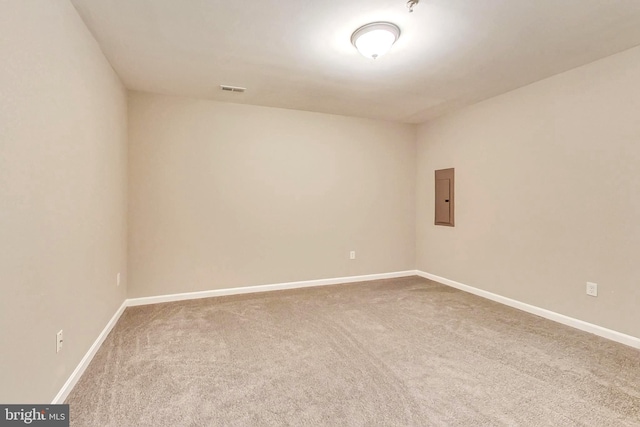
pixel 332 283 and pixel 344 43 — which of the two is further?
pixel 332 283

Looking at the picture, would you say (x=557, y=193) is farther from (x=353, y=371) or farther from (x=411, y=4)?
(x=353, y=371)

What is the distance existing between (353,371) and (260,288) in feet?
7.21

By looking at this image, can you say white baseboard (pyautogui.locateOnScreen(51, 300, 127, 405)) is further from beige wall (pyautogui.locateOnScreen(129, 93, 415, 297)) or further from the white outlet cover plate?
beige wall (pyautogui.locateOnScreen(129, 93, 415, 297))

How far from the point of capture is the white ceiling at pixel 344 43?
2.00 m

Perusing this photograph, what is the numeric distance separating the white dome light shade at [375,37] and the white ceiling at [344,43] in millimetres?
52

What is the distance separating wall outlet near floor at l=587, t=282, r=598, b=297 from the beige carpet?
38 cm

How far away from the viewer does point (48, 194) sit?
1.66 metres

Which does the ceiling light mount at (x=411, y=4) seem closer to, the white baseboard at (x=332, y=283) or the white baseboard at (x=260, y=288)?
the white baseboard at (x=332, y=283)

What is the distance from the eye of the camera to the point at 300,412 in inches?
67.0

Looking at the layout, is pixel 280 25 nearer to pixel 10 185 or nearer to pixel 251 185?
pixel 10 185

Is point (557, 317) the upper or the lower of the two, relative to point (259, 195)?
lower

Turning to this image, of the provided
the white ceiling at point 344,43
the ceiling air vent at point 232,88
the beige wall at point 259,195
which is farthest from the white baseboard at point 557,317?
the ceiling air vent at point 232,88

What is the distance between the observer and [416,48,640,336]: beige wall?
2553mm

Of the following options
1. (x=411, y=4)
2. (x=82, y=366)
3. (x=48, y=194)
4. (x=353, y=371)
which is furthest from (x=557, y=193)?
(x=82, y=366)
